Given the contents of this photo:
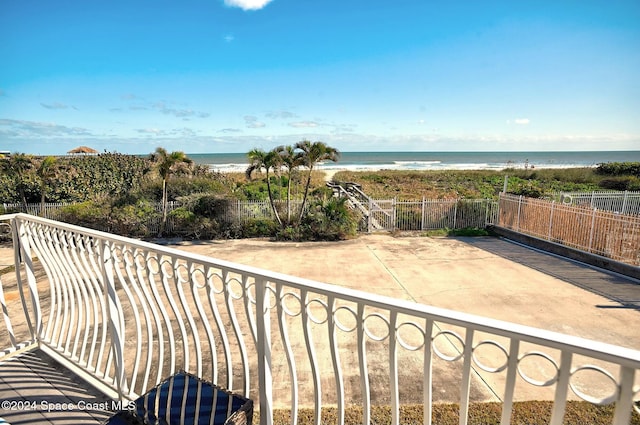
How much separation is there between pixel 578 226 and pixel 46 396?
10.2m

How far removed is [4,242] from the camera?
33.2 ft

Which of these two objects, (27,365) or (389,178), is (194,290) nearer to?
(27,365)

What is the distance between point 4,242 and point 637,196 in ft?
68.9

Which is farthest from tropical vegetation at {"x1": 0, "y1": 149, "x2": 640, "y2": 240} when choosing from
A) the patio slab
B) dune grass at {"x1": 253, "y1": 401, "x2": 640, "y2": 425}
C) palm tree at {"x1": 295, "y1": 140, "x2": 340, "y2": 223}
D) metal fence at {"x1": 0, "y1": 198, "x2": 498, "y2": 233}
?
dune grass at {"x1": 253, "y1": 401, "x2": 640, "y2": 425}

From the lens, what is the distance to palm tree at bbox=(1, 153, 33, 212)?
446 inches

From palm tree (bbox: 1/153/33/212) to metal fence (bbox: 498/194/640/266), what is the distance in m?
16.0

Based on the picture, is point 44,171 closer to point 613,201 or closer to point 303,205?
point 303,205

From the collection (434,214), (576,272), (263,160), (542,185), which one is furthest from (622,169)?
(263,160)

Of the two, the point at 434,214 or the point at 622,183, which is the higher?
the point at 622,183

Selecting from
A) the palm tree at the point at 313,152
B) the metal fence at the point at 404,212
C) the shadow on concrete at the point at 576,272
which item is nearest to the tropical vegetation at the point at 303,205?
the palm tree at the point at 313,152

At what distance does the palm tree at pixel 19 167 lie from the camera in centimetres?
1134

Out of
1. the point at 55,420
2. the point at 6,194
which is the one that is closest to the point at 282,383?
the point at 55,420

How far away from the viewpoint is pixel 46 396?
237 cm

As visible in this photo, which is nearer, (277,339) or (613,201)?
(277,339)
